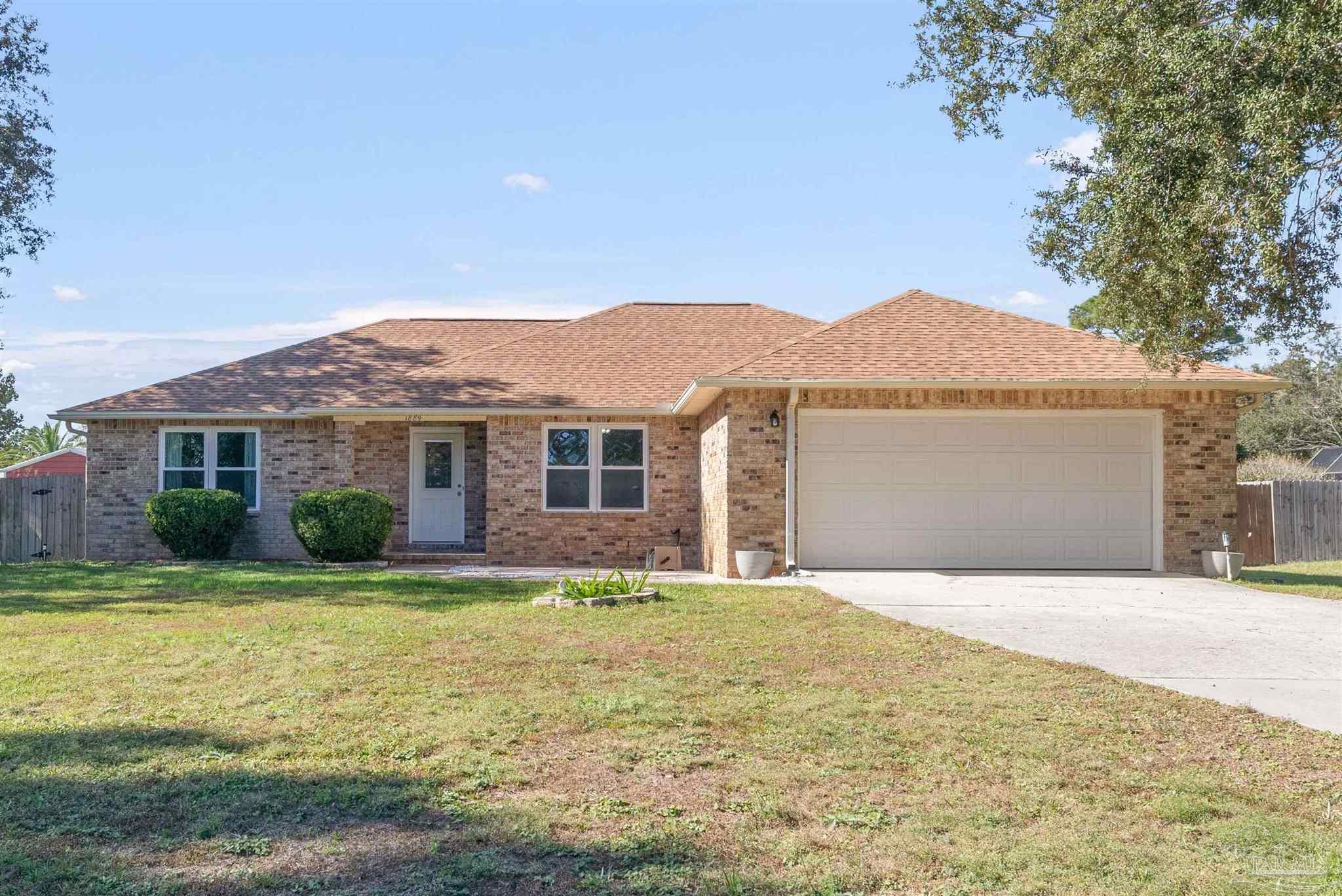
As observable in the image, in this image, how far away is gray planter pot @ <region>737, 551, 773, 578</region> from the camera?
45.6 ft

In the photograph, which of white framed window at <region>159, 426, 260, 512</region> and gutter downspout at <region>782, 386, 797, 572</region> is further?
white framed window at <region>159, 426, 260, 512</region>

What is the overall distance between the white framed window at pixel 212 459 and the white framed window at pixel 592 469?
5720mm

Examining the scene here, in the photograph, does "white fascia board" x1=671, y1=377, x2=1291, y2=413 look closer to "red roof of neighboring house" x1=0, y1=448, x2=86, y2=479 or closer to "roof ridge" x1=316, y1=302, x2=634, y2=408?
"roof ridge" x1=316, y1=302, x2=634, y2=408

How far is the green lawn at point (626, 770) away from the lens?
3.90 metres

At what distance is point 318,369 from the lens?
20.8 meters

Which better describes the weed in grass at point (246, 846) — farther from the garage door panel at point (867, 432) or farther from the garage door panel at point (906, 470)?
the garage door panel at point (906, 470)

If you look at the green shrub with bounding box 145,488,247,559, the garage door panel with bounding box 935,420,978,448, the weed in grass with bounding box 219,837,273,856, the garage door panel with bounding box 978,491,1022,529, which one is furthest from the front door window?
the weed in grass with bounding box 219,837,273,856

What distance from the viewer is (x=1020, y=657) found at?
7.92 meters

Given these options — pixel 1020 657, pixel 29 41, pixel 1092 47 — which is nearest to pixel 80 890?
pixel 1020 657

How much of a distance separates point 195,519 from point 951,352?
1257cm

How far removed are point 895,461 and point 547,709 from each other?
30.7 feet

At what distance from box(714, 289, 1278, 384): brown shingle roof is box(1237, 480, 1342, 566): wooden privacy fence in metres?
6.16

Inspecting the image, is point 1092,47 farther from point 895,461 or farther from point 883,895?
point 883,895

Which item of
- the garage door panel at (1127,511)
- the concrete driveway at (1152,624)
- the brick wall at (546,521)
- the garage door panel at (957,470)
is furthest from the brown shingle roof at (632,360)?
the concrete driveway at (1152,624)
